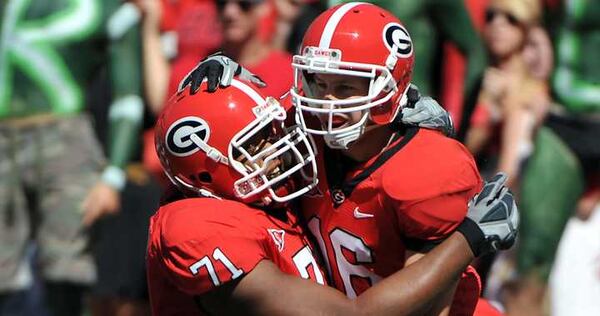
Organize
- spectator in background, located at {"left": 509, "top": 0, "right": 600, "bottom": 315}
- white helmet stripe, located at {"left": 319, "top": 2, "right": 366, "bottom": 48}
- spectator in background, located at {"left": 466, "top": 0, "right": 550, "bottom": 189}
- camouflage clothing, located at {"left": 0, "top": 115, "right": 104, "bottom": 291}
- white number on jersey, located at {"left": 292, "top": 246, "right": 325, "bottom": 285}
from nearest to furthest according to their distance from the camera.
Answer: white helmet stripe, located at {"left": 319, "top": 2, "right": 366, "bottom": 48}, white number on jersey, located at {"left": 292, "top": 246, "right": 325, "bottom": 285}, spectator in background, located at {"left": 509, "top": 0, "right": 600, "bottom": 315}, spectator in background, located at {"left": 466, "top": 0, "right": 550, "bottom": 189}, camouflage clothing, located at {"left": 0, "top": 115, "right": 104, "bottom": 291}

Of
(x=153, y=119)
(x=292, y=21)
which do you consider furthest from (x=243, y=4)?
(x=153, y=119)

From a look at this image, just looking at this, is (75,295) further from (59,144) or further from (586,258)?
(586,258)

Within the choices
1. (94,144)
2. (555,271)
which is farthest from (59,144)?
(555,271)

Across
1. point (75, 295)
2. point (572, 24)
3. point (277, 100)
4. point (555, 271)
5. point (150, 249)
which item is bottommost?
point (75, 295)

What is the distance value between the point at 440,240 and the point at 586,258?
116 inches

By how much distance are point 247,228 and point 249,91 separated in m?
0.36

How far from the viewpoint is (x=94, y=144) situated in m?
7.17

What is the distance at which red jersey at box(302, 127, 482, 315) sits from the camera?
4059 mm

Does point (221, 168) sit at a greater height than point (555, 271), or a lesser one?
greater

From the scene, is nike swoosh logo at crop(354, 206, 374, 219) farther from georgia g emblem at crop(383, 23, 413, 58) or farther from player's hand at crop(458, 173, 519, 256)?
georgia g emblem at crop(383, 23, 413, 58)

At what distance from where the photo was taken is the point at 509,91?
6.98 meters

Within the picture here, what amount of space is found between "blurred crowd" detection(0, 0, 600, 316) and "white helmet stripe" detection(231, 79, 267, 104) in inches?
91.8

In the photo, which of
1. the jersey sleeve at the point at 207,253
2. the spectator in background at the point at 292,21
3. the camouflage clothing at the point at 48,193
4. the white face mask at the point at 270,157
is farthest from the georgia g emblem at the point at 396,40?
the camouflage clothing at the point at 48,193

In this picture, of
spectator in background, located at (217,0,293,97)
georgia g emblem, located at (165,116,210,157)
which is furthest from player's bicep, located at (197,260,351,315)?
spectator in background, located at (217,0,293,97)
